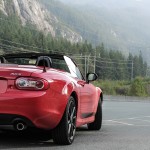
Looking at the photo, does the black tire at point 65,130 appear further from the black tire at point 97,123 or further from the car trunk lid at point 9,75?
the black tire at point 97,123

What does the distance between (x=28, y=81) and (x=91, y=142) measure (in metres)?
1.55

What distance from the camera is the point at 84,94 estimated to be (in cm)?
797

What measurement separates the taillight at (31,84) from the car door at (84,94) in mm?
1311

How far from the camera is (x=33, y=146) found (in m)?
6.62

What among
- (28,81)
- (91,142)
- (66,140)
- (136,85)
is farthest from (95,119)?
(136,85)

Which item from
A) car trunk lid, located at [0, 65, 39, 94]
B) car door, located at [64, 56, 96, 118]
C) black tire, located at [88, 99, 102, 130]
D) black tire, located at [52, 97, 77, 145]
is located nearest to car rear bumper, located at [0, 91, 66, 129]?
car trunk lid, located at [0, 65, 39, 94]

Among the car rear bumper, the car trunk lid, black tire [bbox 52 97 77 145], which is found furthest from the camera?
black tire [bbox 52 97 77 145]

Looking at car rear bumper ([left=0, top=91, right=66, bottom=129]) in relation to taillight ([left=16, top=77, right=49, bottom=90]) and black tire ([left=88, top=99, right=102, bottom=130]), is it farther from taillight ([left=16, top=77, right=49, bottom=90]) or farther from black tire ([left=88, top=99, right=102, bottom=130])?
black tire ([left=88, top=99, right=102, bottom=130])

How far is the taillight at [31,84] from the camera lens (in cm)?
629

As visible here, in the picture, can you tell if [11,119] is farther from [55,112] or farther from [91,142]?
[91,142]

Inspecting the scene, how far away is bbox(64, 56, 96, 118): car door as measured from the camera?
7.84 m

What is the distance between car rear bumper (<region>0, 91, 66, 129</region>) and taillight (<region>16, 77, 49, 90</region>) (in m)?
0.07

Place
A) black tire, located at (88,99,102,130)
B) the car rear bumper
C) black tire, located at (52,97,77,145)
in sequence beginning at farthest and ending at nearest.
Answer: black tire, located at (88,99,102,130)
black tire, located at (52,97,77,145)
the car rear bumper

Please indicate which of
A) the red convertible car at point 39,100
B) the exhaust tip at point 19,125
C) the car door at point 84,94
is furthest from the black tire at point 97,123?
the exhaust tip at point 19,125
